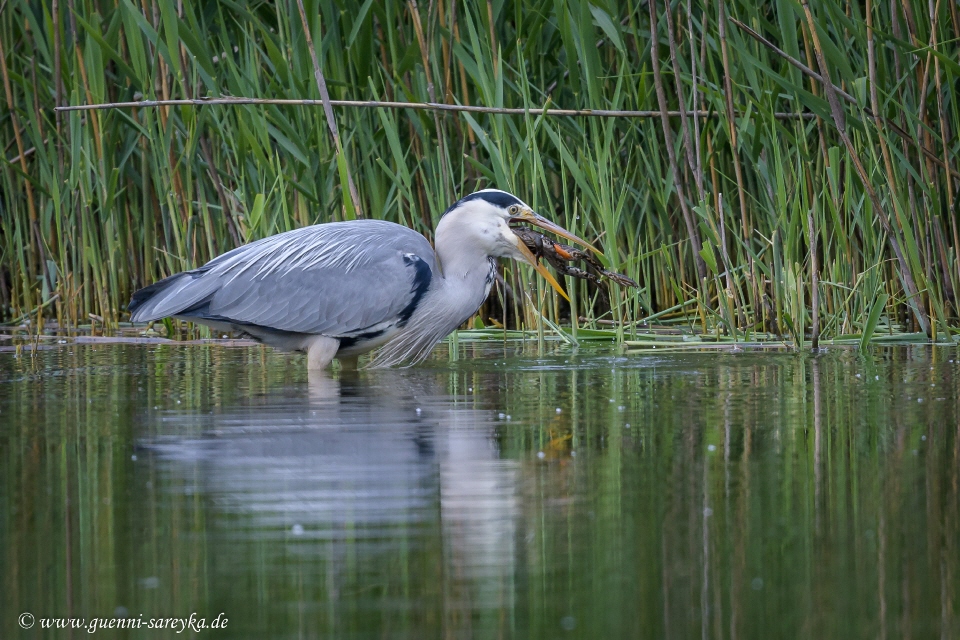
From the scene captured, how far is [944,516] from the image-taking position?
262 centimetres

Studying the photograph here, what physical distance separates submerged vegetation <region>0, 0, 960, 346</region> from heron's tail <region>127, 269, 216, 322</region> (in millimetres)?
706

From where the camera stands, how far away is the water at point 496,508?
2117 millimetres

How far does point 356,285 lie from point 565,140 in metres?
1.93

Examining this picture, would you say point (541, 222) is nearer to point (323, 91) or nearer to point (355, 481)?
point (323, 91)

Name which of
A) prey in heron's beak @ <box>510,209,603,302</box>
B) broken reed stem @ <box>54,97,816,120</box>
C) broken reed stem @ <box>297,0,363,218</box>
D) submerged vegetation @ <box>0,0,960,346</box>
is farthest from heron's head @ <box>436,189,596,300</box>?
broken reed stem @ <box>297,0,363,218</box>

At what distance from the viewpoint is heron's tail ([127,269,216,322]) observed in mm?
5695

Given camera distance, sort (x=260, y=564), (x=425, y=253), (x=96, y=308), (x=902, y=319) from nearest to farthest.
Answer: (x=260, y=564)
(x=425, y=253)
(x=902, y=319)
(x=96, y=308)

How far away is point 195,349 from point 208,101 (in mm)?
1216

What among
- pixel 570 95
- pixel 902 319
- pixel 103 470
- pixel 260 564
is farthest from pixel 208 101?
pixel 260 564

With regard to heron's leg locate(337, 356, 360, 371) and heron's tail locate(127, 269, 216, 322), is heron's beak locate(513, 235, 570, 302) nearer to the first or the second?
heron's leg locate(337, 356, 360, 371)

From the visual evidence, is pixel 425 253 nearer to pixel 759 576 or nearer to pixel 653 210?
pixel 653 210

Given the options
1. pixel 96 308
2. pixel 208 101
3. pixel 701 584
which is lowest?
pixel 701 584

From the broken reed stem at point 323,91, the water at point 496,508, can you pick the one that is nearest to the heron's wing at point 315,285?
the broken reed stem at point 323,91

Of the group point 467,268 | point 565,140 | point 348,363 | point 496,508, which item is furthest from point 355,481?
point 565,140
